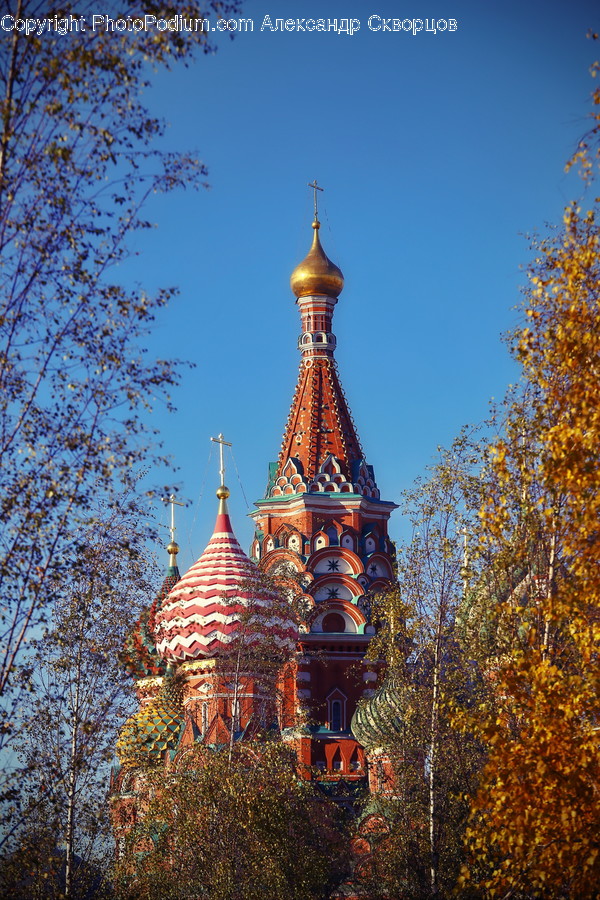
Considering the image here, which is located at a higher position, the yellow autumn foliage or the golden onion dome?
the golden onion dome

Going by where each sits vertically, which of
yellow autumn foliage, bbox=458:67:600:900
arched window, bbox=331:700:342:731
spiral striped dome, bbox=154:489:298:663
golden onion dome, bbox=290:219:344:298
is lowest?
yellow autumn foliage, bbox=458:67:600:900

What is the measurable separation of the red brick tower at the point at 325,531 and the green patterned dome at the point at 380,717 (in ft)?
8.62

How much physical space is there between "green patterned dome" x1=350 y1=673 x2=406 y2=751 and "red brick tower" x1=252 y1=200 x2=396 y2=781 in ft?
8.62

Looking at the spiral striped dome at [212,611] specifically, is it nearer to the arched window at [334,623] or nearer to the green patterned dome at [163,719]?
the green patterned dome at [163,719]

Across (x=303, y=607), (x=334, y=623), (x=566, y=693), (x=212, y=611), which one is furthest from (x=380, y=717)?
(x=566, y=693)

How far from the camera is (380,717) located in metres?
23.9

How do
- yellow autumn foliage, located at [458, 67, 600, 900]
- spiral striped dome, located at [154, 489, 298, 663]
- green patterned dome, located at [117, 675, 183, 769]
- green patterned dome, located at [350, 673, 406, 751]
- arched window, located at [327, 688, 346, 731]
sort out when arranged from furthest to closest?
1. arched window, located at [327, 688, 346, 731]
2. green patterned dome, located at [117, 675, 183, 769]
3. spiral striped dome, located at [154, 489, 298, 663]
4. green patterned dome, located at [350, 673, 406, 751]
5. yellow autumn foliage, located at [458, 67, 600, 900]

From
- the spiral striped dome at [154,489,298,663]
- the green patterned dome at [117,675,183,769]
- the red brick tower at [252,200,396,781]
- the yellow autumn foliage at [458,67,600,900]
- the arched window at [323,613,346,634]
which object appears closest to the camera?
the yellow autumn foliage at [458,67,600,900]

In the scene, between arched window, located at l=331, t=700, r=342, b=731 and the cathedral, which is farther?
arched window, located at l=331, t=700, r=342, b=731

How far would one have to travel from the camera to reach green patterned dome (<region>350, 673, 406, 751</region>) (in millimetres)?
22547

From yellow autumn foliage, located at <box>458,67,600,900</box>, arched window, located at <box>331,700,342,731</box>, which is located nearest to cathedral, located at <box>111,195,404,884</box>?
arched window, located at <box>331,700,342,731</box>

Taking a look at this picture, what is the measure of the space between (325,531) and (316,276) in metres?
7.35

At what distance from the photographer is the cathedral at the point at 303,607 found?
27.5m

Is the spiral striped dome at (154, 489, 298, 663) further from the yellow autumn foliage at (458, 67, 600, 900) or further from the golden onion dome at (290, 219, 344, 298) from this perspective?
the yellow autumn foliage at (458, 67, 600, 900)
